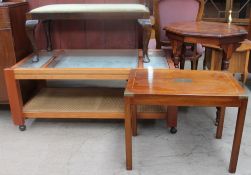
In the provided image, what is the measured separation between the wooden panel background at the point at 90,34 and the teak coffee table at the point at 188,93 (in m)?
0.82

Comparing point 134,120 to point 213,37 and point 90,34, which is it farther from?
point 90,34

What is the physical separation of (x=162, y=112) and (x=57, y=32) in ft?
3.67

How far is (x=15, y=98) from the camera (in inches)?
74.4

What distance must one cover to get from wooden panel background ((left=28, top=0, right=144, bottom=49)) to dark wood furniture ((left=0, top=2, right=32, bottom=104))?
22 cm

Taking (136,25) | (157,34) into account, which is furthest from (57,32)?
(157,34)

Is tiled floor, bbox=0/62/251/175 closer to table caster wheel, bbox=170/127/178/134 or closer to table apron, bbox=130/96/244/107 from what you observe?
table caster wheel, bbox=170/127/178/134

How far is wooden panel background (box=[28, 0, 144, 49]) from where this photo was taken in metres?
2.29

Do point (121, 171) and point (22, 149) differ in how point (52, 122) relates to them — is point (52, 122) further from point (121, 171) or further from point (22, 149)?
point (121, 171)

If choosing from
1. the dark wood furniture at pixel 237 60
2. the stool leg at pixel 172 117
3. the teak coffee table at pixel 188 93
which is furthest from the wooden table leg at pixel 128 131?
the dark wood furniture at pixel 237 60

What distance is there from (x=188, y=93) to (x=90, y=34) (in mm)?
1236

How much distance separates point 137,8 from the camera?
1912 millimetres

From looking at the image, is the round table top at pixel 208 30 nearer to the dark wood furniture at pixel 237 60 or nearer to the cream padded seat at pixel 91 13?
the cream padded seat at pixel 91 13

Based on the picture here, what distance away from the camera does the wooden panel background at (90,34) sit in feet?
7.50

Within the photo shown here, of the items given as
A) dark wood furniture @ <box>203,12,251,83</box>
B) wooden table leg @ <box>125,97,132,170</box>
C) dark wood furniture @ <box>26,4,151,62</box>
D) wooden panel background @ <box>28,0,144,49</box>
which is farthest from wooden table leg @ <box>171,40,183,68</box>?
dark wood furniture @ <box>203,12,251,83</box>
